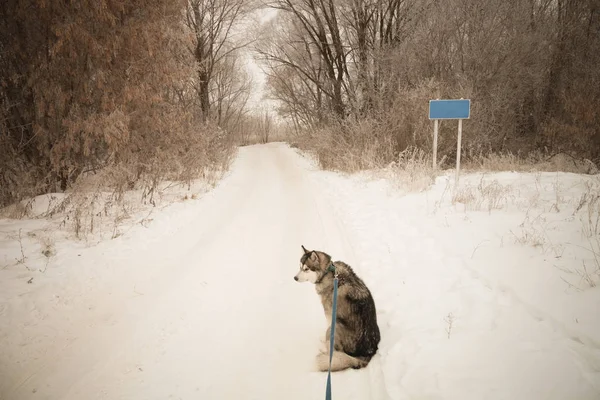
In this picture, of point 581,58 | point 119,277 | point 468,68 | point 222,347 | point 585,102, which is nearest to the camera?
point 222,347

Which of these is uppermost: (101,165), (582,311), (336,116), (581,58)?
(581,58)

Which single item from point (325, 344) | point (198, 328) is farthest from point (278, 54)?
point (325, 344)

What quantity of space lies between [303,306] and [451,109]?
5.82 meters

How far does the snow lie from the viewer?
2.51 metres

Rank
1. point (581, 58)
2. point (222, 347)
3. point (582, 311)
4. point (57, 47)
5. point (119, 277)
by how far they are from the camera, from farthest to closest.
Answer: point (581, 58) < point (57, 47) < point (119, 277) < point (222, 347) < point (582, 311)

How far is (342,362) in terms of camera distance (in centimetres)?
267

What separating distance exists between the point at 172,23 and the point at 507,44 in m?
13.0

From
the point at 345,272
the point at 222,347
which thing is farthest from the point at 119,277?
the point at 345,272

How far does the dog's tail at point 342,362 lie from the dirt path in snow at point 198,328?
0.24 ft

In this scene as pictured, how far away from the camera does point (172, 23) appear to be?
7.71m

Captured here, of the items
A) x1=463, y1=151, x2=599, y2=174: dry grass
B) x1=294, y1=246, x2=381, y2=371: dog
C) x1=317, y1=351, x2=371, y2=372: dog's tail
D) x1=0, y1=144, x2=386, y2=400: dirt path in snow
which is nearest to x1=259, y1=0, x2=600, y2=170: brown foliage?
x1=463, y1=151, x2=599, y2=174: dry grass

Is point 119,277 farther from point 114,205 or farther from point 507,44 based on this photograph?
point 507,44

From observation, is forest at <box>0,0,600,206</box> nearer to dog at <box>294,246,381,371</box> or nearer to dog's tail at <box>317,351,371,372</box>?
dog at <box>294,246,381,371</box>

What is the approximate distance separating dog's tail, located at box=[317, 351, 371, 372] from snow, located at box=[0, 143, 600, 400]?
0.23 ft
